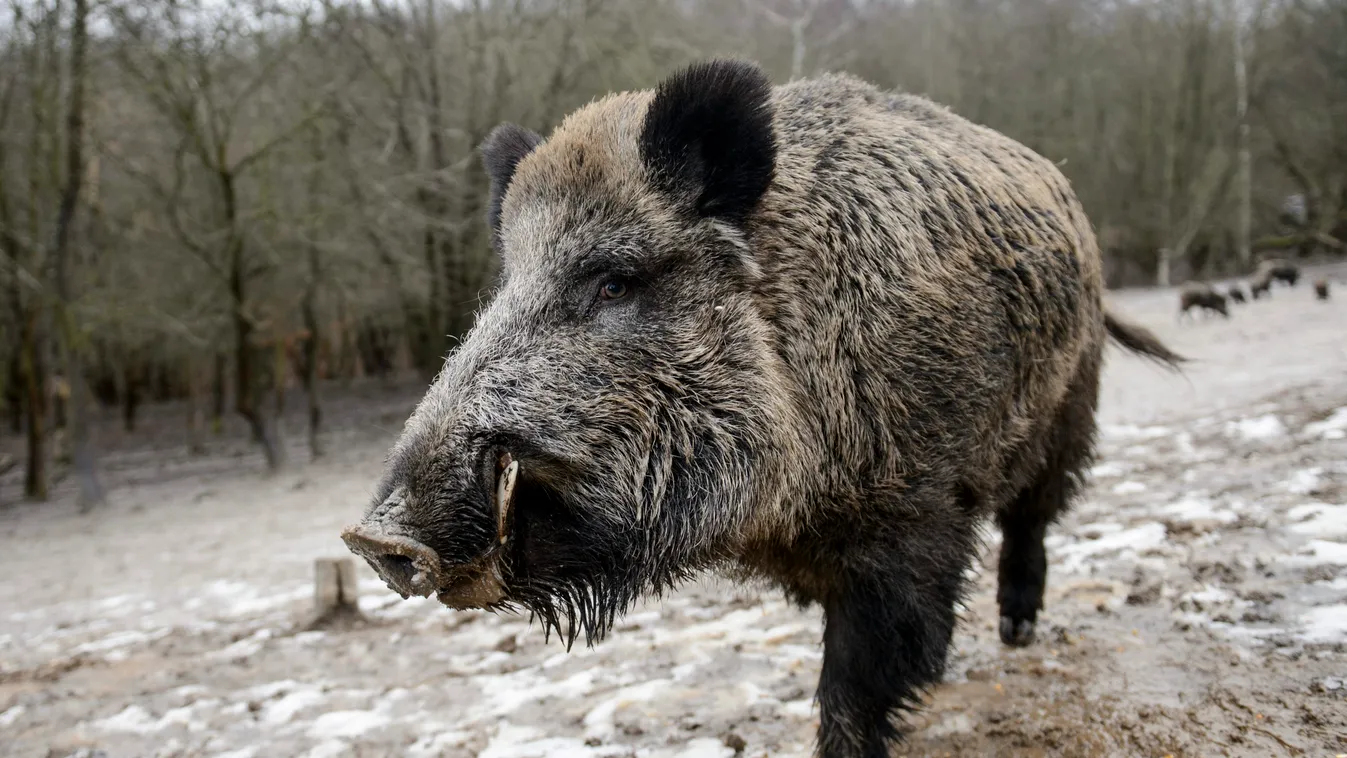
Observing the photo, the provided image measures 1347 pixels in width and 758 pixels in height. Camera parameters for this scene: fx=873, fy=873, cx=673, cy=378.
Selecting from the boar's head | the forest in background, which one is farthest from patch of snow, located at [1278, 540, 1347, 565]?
the forest in background

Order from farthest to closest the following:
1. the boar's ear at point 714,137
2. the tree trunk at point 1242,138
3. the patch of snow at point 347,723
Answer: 1. the tree trunk at point 1242,138
2. the patch of snow at point 347,723
3. the boar's ear at point 714,137

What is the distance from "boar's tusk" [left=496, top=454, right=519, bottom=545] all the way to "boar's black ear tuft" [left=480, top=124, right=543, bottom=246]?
1.24 metres

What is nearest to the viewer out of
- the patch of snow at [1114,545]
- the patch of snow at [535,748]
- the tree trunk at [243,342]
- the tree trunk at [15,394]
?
the patch of snow at [535,748]

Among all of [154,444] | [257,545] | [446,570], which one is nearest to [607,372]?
[446,570]

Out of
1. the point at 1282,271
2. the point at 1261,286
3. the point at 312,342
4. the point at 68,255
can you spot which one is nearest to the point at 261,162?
the point at 68,255

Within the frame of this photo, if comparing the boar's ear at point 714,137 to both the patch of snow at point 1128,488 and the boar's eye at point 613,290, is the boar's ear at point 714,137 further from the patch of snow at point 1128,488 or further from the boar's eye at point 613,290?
the patch of snow at point 1128,488

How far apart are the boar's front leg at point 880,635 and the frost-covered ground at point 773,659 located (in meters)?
0.47

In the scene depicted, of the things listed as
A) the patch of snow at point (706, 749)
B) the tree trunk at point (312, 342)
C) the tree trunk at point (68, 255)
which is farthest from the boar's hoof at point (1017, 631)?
Answer: the tree trunk at point (68, 255)

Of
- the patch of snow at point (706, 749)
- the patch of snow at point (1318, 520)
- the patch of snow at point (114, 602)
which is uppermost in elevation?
the patch of snow at point (1318, 520)

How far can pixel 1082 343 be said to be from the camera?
3.39 meters

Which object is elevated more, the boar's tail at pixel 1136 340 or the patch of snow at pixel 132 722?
the boar's tail at pixel 1136 340

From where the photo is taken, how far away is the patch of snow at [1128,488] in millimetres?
5773

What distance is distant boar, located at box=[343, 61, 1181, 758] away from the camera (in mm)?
2158

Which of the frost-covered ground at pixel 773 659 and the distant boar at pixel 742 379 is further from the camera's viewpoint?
the frost-covered ground at pixel 773 659
